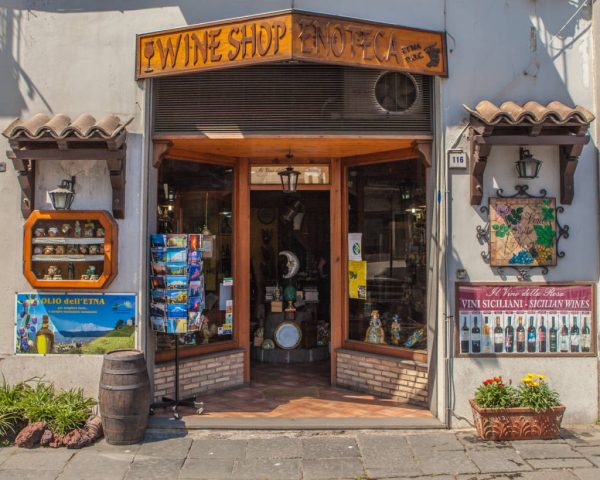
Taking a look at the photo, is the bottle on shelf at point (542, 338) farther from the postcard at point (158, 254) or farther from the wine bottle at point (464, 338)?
the postcard at point (158, 254)

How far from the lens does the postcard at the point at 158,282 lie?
6551 mm

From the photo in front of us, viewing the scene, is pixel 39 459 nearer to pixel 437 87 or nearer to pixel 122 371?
pixel 122 371

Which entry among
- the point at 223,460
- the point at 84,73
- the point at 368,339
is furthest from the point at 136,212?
the point at 368,339

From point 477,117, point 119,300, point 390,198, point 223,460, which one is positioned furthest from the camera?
point 390,198

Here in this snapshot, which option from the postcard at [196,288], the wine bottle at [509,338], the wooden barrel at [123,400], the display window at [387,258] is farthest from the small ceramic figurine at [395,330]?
the wooden barrel at [123,400]

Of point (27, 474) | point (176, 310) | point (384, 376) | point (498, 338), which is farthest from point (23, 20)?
point (498, 338)

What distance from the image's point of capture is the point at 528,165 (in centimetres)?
630

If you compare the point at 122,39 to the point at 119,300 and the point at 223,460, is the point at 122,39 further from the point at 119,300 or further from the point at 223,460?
the point at 223,460

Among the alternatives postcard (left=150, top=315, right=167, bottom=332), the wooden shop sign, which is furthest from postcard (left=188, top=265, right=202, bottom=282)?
the wooden shop sign

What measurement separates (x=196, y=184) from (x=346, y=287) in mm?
2543

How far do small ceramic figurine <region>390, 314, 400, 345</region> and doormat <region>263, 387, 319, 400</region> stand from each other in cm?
128

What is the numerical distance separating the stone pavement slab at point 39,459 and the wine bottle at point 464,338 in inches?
170

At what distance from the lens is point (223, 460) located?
5.48 metres

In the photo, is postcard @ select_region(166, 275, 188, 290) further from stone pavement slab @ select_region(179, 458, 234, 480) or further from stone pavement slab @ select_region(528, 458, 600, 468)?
stone pavement slab @ select_region(528, 458, 600, 468)
